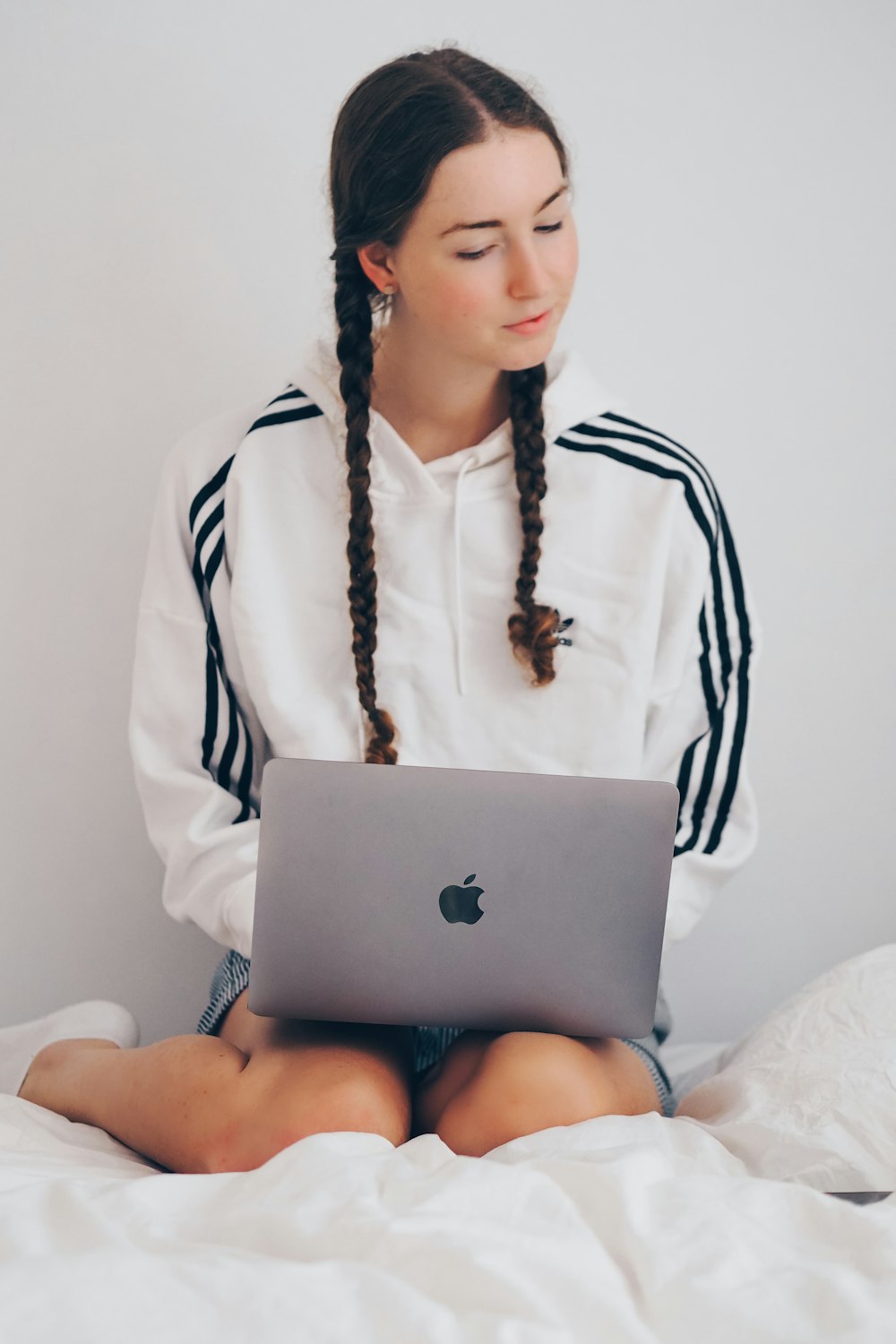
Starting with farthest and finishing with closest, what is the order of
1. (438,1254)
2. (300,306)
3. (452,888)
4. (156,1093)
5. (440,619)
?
(300,306)
(440,619)
(156,1093)
(452,888)
(438,1254)

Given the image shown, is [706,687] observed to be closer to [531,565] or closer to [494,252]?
[531,565]

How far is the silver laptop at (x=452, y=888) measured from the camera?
853 mm

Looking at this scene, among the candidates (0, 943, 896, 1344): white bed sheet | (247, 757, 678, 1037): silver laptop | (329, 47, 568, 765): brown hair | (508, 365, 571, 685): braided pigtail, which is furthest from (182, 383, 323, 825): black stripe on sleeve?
(0, 943, 896, 1344): white bed sheet

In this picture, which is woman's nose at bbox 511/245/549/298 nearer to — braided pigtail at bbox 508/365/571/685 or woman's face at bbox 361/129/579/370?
woman's face at bbox 361/129/579/370

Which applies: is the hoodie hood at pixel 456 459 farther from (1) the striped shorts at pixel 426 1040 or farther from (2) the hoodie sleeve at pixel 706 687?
(1) the striped shorts at pixel 426 1040

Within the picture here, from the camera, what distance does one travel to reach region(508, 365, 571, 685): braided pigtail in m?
1.20

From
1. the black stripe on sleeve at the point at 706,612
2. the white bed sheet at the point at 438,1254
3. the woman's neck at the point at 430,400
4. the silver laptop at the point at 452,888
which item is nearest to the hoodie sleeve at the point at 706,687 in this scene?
the black stripe on sleeve at the point at 706,612

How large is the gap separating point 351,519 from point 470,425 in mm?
185

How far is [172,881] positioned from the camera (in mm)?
1227

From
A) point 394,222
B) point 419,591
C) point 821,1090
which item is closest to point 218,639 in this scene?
point 419,591

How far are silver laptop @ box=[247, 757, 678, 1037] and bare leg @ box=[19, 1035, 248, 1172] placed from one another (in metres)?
0.14

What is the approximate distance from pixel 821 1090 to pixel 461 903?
329mm

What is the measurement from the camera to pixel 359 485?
1.19 metres

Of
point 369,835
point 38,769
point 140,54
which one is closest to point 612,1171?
point 369,835
